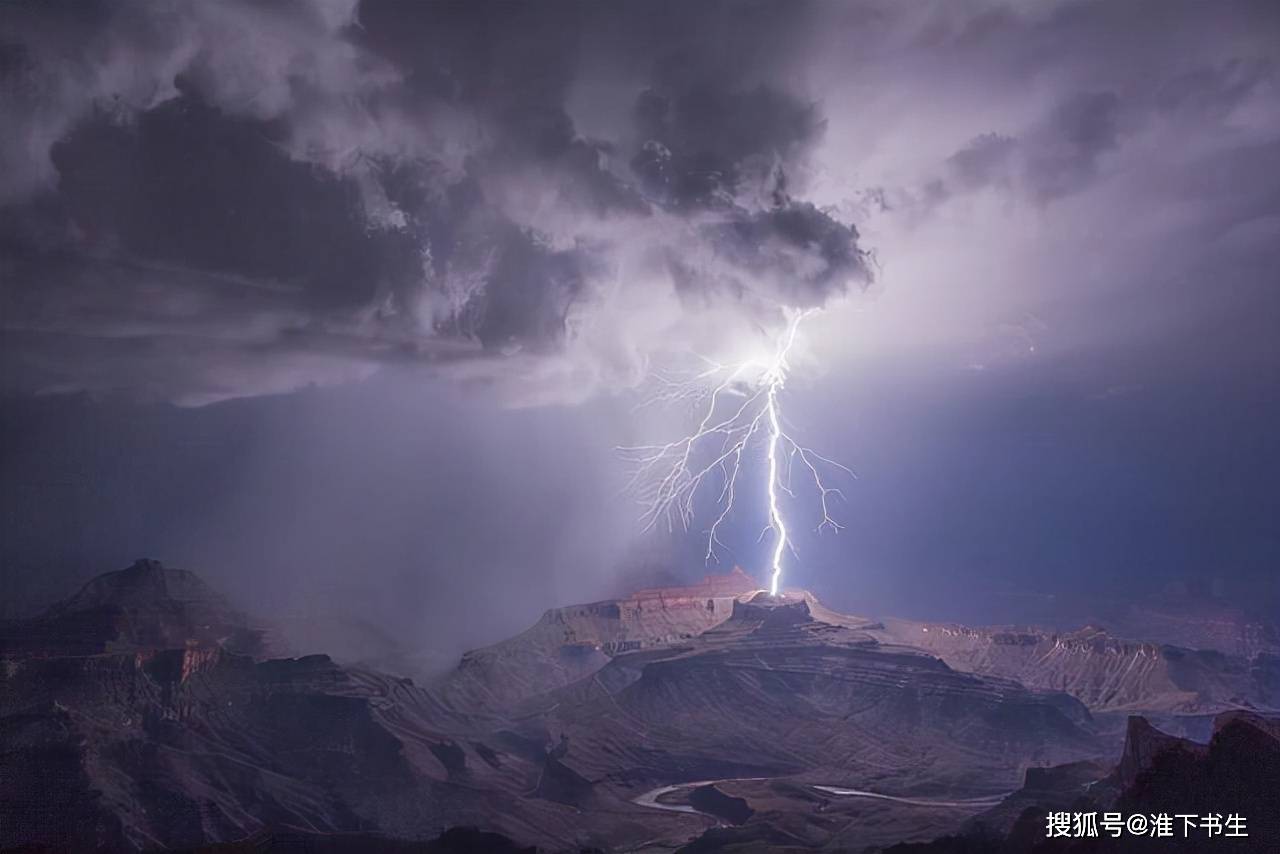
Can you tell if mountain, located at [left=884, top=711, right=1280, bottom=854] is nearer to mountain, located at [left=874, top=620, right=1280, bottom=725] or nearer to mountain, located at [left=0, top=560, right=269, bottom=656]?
mountain, located at [left=874, top=620, right=1280, bottom=725]

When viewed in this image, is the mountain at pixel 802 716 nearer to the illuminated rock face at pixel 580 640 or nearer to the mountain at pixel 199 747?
the illuminated rock face at pixel 580 640

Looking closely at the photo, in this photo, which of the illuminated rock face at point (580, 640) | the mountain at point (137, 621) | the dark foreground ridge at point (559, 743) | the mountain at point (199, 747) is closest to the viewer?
the dark foreground ridge at point (559, 743)

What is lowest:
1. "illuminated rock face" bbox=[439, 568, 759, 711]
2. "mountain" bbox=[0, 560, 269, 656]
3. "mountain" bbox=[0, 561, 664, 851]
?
"mountain" bbox=[0, 561, 664, 851]

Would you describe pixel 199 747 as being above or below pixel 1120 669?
below

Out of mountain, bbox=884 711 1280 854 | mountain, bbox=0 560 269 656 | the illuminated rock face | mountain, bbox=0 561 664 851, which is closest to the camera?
mountain, bbox=884 711 1280 854

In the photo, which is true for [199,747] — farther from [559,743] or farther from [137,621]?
[559,743]

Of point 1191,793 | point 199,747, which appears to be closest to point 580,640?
point 199,747

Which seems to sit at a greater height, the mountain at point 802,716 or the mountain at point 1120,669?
the mountain at point 1120,669

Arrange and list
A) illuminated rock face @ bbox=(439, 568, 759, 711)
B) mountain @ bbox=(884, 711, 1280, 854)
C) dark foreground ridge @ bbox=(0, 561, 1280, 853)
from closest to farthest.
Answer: mountain @ bbox=(884, 711, 1280, 854) < dark foreground ridge @ bbox=(0, 561, 1280, 853) < illuminated rock face @ bbox=(439, 568, 759, 711)

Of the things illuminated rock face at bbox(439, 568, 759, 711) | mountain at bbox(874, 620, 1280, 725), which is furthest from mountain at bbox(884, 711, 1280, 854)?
illuminated rock face at bbox(439, 568, 759, 711)

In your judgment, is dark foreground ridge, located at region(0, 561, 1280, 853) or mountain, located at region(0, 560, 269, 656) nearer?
dark foreground ridge, located at region(0, 561, 1280, 853)

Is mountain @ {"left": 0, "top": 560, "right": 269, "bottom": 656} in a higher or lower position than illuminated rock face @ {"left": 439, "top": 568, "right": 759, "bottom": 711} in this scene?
lower

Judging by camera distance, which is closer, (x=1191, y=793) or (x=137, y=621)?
(x=1191, y=793)

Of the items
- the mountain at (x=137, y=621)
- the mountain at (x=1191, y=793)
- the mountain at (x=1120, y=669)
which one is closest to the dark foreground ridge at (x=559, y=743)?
the mountain at (x=1191, y=793)
